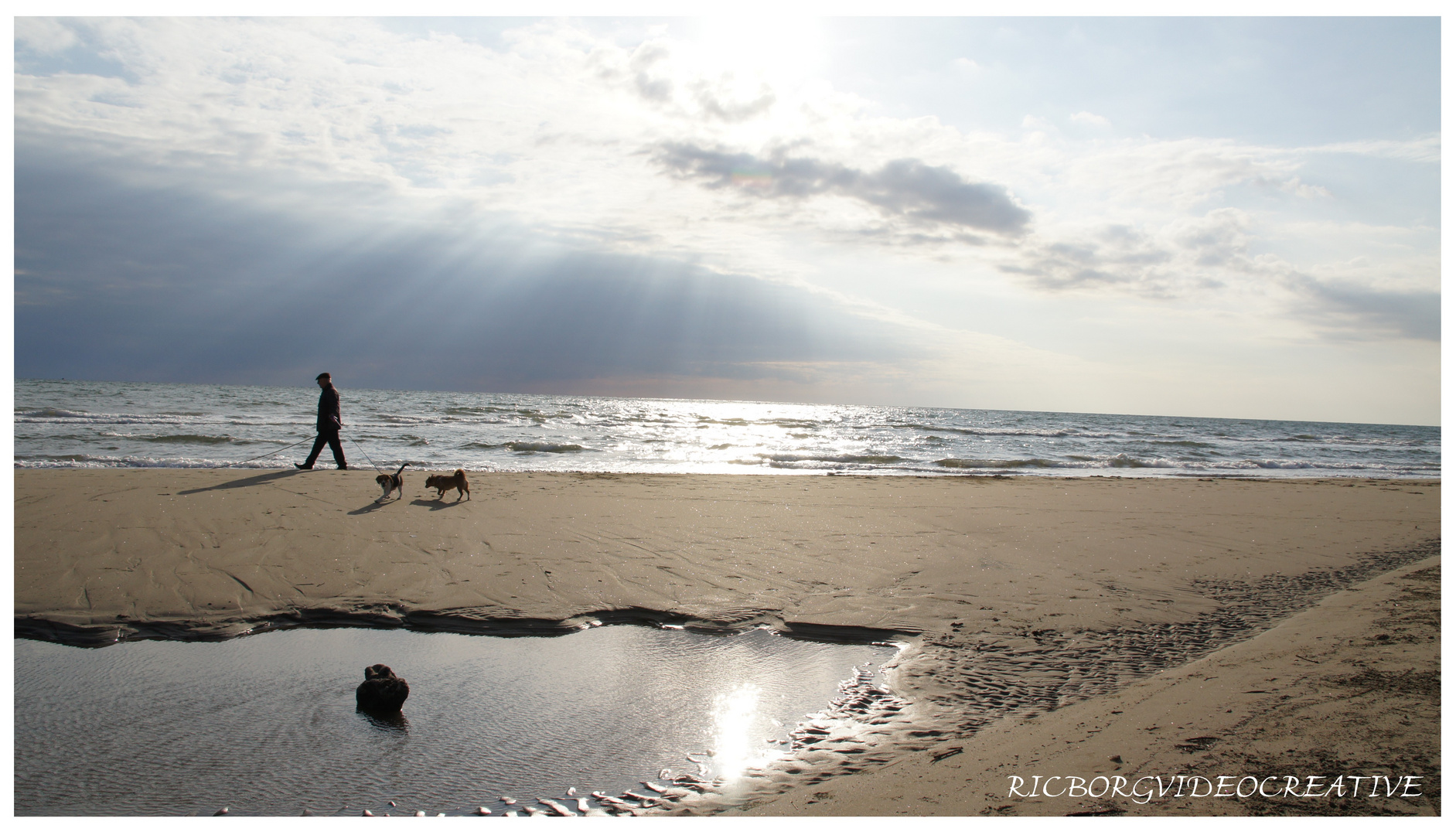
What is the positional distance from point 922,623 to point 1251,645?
1.96m

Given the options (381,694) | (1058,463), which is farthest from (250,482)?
(1058,463)

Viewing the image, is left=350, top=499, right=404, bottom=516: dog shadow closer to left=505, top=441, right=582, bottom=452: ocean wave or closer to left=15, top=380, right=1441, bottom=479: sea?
left=15, top=380, right=1441, bottom=479: sea

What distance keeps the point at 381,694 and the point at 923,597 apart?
3909mm

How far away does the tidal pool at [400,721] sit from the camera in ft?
8.82

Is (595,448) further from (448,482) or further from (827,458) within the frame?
(448,482)

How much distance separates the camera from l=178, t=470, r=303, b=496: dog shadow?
28.2 ft

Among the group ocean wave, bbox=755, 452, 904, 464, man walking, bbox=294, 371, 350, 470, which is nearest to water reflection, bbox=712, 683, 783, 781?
man walking, bbox=294, 371, 350, 470

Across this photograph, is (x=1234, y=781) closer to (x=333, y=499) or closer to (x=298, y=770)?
(x=298, y=770)

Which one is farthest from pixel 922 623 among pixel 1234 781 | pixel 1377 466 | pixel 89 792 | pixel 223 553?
pixel 1377 466

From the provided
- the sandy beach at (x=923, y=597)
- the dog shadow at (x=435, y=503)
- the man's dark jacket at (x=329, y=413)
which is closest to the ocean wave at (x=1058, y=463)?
the sandy beach at (x=923, y=597)

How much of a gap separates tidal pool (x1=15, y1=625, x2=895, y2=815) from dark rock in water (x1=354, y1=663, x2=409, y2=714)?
61 millimetres

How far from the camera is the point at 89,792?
264 cm

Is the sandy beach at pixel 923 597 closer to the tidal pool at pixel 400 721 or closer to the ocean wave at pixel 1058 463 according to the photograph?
the tidal pool at pixel 400 721

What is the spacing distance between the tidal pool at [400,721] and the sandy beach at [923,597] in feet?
1.09
